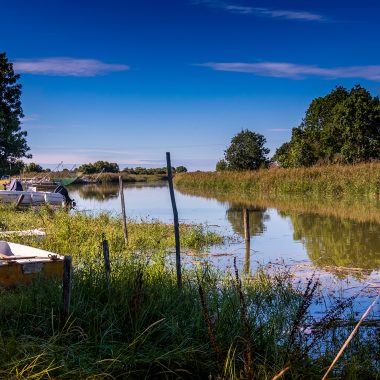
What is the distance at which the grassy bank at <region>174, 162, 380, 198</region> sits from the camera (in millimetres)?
33188

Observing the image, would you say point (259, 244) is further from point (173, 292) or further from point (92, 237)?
point (173, 292)

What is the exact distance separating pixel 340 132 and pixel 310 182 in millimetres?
15643

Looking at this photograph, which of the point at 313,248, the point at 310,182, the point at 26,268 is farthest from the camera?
the point at 310,182

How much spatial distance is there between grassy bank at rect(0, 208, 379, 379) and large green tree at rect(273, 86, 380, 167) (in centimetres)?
4341

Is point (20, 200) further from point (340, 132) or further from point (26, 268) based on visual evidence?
point (340, 132)

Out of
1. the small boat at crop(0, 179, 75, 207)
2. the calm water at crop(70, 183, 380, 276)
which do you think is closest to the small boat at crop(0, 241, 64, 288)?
the calm water at crop(70, 183, 380, 276)

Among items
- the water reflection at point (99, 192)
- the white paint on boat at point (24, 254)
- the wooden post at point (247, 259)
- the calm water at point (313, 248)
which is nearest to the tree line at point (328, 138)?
the water reflection at point (99, 192)

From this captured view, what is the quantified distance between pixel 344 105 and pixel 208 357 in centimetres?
4838

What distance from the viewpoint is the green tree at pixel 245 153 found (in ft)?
214

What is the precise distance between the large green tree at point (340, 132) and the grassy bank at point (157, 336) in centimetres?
4341

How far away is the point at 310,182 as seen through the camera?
37344 mm

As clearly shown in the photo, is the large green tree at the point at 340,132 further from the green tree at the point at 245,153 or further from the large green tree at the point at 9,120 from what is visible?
the large green tree at the point at 9,120

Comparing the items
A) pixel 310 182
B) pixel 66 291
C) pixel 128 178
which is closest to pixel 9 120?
pixel 310 182

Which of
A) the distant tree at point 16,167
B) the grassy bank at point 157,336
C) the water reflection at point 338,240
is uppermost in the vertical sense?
the distant tree at point 16,167
